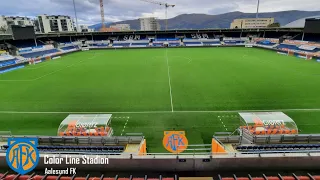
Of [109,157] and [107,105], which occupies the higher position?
[109,157]

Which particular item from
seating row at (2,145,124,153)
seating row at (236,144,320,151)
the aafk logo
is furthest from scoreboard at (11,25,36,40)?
seating row at (236,144,320,151)

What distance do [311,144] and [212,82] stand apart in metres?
15.8

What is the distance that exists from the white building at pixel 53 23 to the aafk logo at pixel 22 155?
13762cm

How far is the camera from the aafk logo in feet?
20.9

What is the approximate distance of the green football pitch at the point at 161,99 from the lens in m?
14.7

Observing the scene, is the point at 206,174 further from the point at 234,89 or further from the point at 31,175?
the point at 234,89

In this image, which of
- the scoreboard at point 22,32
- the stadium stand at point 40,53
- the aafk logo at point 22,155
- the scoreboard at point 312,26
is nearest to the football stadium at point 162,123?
the aafk logo at point 22,155

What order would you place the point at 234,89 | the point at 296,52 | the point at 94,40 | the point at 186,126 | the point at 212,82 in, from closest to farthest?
1. the point at 186,126
2. the point at 234,89
3. the point at 212,82
4. the point at 296,52
5. the point at 94,40

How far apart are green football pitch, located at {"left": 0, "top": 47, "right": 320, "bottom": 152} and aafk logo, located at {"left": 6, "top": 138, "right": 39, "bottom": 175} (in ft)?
22.0

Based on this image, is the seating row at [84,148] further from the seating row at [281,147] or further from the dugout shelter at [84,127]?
the seating row at [281,147]

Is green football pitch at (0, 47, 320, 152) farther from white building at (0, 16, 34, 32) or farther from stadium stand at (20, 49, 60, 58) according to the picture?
white building at (0, 16, 34, 32)

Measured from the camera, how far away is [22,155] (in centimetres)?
648

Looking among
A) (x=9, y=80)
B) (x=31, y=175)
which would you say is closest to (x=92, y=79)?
(x=9, y=80)

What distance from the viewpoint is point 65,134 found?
11969 millimetres
